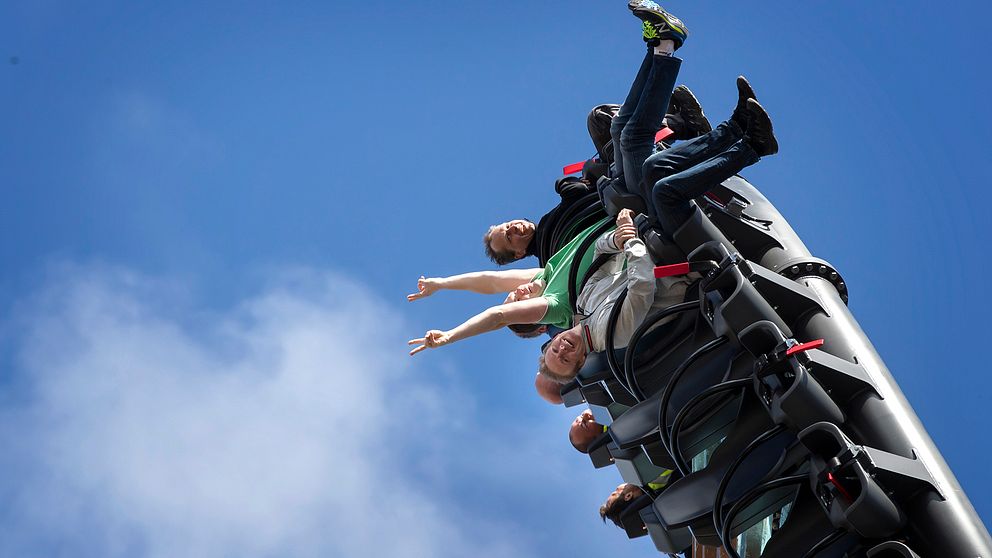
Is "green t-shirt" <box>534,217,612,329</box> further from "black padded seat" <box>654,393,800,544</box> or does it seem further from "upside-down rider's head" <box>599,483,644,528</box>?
"black padded seat" <box>654,393,800,544</box>

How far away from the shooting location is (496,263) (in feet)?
34.2

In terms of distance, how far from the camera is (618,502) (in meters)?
9.33

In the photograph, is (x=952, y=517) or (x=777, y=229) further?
(x=777, y=229)

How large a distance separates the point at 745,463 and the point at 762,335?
2.61 ft

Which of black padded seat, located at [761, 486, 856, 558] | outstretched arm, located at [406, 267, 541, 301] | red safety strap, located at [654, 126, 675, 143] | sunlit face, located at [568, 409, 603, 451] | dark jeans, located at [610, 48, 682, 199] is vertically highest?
outstretched arm, located at [406, 267, 541, 301]

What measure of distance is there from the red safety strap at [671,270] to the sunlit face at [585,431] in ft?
8.29

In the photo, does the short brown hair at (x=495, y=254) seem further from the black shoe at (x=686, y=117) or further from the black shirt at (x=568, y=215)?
the black shoe at (x=686, y=117)

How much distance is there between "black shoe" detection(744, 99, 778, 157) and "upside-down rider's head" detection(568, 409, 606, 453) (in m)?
3.27

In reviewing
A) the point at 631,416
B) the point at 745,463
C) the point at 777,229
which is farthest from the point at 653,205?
the point at 745,463

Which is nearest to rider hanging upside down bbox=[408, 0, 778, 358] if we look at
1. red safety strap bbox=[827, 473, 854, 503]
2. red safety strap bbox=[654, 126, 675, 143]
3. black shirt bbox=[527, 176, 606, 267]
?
red safety strap bbox=[654, 126, 675, 143]

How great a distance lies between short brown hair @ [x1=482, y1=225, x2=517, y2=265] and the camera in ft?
33.7

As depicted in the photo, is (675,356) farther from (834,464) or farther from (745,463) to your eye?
(834,464)

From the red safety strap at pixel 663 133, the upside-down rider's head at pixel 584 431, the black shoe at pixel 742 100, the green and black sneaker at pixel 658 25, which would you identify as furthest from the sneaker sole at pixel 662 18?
the upside-down rider's head at pixel 584 431

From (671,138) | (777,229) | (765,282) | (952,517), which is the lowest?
(952,517)
